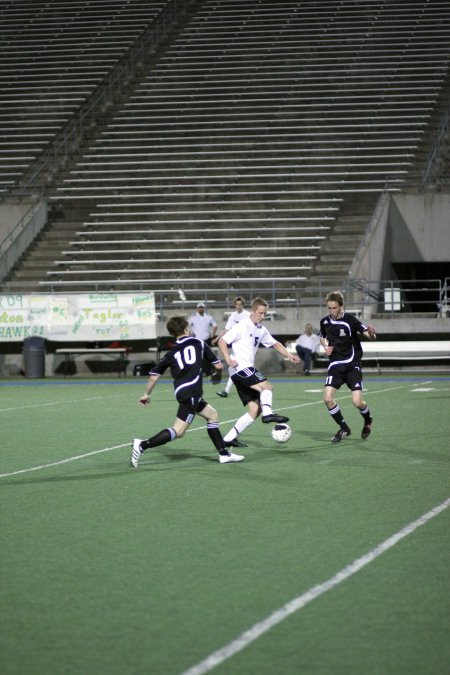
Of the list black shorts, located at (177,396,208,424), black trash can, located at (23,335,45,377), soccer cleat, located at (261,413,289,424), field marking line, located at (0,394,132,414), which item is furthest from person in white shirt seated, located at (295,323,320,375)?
black shorts, located at (177,396,208,424)

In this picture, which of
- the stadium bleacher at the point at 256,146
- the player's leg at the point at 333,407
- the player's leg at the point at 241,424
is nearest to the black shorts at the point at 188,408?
the player's leg at the point at 241,424

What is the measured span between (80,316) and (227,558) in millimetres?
24449

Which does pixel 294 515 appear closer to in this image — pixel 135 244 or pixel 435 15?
pixel 135 244

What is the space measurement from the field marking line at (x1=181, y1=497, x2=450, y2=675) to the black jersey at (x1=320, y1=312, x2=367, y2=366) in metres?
5.51

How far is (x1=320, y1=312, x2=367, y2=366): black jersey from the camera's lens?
1339cm

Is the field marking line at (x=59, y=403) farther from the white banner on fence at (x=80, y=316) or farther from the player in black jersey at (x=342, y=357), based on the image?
the white banner on fence at (x=80, y=316)

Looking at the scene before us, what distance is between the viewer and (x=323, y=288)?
3177cm

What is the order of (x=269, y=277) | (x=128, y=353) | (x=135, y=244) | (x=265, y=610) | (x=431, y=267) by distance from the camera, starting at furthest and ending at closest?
(x=431, y=267), (x=135, y=244), (x=269, y=277), (x=128, y=353), (x=265, y=610)

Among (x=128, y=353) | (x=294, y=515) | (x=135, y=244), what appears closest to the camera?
(x=294, y=515)

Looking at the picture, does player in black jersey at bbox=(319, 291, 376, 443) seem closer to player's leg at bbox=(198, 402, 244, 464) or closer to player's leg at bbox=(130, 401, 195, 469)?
player's leg at bbox=(198, 402, 244, 464)

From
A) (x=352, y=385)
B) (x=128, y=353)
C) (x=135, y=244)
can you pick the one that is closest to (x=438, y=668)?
(x=352, y=385)

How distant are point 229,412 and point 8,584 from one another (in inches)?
468

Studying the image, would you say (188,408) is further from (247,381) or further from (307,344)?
(307,344)

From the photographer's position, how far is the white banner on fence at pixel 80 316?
101ft
